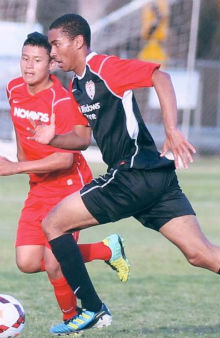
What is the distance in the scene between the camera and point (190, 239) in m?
6.11

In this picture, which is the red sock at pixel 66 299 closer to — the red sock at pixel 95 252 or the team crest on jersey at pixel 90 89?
the red sock at pixel 95 252

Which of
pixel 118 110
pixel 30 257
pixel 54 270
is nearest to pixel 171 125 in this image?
pixel 118 110

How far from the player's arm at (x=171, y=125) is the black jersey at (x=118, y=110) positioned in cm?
14

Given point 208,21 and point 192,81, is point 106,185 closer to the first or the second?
point 192,81

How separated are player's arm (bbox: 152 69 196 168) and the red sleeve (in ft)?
0.24

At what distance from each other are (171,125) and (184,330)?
1.77 m

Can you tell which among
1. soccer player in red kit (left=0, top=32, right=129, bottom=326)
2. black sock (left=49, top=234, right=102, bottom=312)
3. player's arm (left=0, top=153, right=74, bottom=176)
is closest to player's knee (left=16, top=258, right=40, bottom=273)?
soccer player in red kit (left=0, top=32, right=129, bottom=326)

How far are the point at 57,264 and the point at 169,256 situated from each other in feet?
15.5

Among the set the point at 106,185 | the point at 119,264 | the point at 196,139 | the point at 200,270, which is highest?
the point at 106,185

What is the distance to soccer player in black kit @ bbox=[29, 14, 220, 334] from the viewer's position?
609 centimetres

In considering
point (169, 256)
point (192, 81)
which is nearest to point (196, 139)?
point (192, 81)

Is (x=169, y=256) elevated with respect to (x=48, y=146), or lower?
lower

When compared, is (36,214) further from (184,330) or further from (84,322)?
(184,330)

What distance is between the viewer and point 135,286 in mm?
9016
